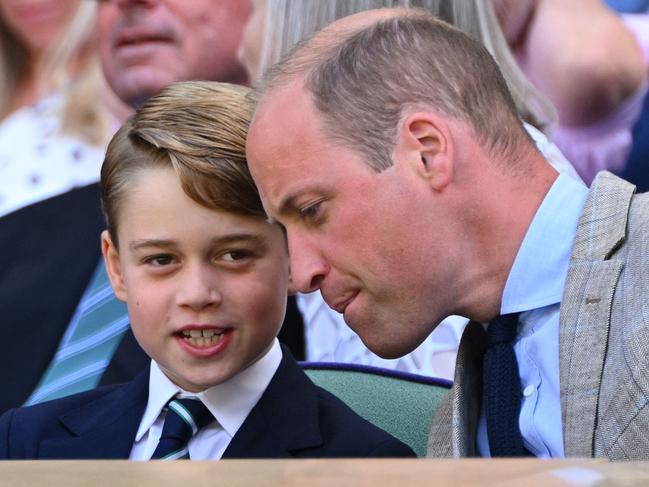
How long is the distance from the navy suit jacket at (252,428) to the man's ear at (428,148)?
0.40 metres

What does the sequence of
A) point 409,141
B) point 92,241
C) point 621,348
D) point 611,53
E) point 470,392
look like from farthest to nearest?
1. point 92,241
2. point 611,53
3. point 470,392
4. point 409,141
5. point 621,348

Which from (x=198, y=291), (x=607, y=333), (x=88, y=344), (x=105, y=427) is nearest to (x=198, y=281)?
(x=198, y=291)

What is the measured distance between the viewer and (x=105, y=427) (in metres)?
1.69

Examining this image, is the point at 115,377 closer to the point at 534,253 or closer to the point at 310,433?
the point at 310,433

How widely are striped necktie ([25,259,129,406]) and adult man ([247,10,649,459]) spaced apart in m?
1.20

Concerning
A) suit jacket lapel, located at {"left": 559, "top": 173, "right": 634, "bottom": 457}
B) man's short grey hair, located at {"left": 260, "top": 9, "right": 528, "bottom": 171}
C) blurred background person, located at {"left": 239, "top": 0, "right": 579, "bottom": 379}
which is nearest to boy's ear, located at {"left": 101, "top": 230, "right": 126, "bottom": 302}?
man's short grey hair, located at {"left": 260, "top": 9, "right": 528, "bottom": 171}

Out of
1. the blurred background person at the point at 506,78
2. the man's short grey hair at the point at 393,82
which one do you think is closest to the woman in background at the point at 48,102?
the blurred background person at the point at 506,78

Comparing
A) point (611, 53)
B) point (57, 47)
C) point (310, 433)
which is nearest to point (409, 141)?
point (310, 433)

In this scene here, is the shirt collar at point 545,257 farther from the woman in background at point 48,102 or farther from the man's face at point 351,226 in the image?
the woman in background at point 48,102

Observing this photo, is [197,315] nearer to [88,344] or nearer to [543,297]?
[543,297]

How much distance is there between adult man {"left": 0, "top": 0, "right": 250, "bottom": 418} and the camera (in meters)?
2.67

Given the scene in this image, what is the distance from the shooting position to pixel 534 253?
57.6 inches

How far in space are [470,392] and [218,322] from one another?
1.16ft

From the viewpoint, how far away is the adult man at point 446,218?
1.42 meters
